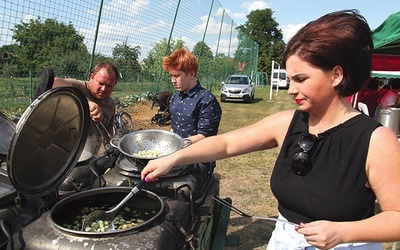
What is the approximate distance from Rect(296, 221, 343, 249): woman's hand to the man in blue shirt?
148 centimetres

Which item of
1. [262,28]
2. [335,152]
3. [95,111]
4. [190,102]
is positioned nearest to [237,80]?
[190,102]

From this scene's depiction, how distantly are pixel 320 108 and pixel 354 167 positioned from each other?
0.87 feet

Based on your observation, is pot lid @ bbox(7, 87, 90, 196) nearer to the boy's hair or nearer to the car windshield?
the boy's hair

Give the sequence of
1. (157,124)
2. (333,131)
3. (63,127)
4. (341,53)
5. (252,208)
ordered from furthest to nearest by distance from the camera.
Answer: (157,124) < (252,208) < (63,127) < (333,131) < (341,53)

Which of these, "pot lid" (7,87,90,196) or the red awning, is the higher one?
the red awning

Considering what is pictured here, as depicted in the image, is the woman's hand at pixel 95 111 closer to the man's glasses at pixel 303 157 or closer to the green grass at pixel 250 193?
the green grass at pixel 250 193

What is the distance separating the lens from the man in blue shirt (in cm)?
259

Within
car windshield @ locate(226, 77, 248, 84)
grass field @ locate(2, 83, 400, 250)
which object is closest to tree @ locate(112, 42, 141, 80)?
grass field @ locate(2, 83, 400, 250)

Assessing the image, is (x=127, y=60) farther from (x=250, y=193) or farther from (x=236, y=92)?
(x=236, y=92)

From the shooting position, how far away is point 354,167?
46.9 inches

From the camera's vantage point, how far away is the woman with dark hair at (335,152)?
1.12m

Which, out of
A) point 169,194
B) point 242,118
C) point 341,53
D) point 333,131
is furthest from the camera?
point 242,118

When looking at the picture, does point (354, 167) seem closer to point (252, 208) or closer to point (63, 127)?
point (63, 127)

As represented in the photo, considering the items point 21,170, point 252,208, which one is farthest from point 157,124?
point 21,170
